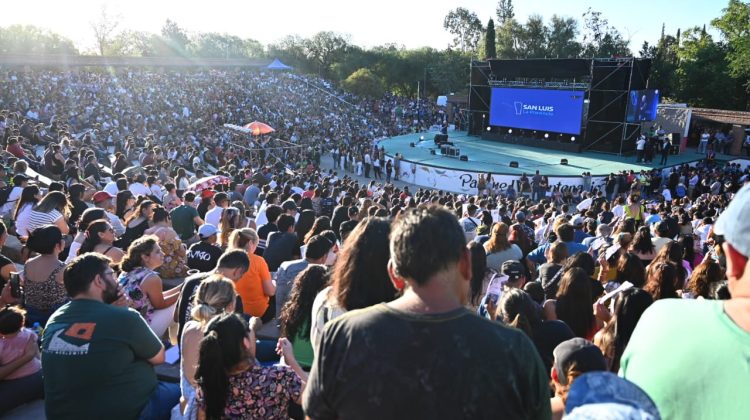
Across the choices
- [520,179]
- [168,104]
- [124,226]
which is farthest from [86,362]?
[168,104]

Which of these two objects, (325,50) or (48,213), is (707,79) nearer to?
(325,50)

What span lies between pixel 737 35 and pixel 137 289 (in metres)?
53.9

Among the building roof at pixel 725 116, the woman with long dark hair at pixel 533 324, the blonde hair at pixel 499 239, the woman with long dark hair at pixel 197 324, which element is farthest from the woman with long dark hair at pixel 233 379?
the building roof at pixel 725 116

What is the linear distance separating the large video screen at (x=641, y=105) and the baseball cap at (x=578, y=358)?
28636 millimetres

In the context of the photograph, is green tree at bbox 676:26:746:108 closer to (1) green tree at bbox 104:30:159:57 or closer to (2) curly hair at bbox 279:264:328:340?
(2) curly hair at bbox 279:264:328:340

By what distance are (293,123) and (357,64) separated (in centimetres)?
2746

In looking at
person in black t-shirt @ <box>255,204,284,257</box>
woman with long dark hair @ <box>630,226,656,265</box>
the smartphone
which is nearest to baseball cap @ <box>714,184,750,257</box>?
the smartphone

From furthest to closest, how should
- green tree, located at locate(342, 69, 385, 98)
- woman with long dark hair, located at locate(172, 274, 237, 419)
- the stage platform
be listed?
green tree, located at locate(342, 69, 385, 98) < the stage platform < woman with long dark hair, located at locate(172, 274, 237, 419)

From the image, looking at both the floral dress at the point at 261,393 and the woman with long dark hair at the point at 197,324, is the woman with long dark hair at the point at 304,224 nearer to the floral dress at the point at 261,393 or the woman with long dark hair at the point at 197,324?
the woman with long dark hair at the point at 197,324

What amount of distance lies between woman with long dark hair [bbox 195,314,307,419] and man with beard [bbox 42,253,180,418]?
659mm

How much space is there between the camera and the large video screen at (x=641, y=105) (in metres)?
27.5

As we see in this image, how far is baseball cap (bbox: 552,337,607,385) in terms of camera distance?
2.34 metres

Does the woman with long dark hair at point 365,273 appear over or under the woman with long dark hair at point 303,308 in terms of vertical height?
over

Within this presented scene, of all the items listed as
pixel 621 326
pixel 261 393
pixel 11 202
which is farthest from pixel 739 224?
pixel 11 202
